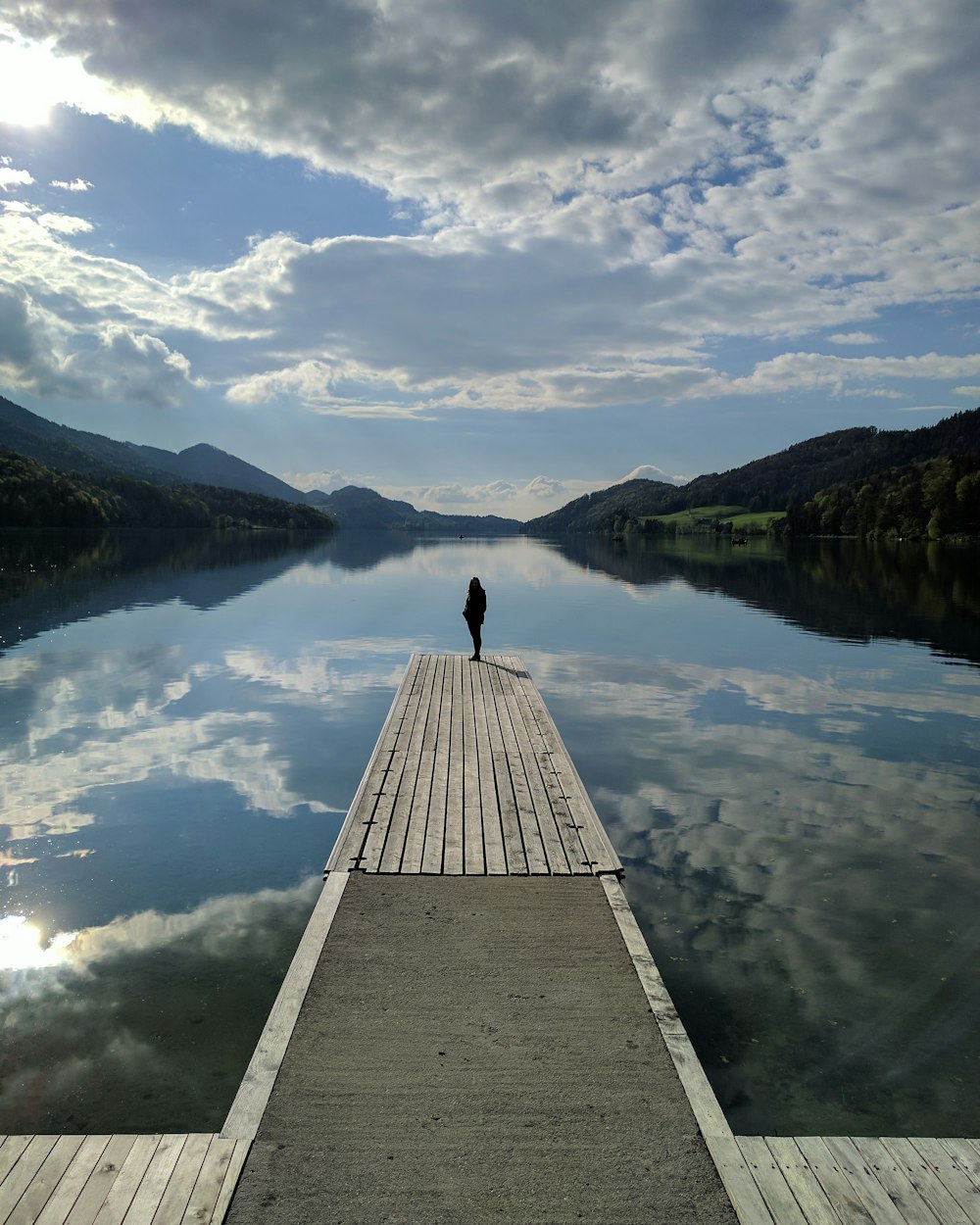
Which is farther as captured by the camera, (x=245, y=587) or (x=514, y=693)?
(x=245, y=587)

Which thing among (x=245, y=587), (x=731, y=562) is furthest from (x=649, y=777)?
(x=731, y=562)

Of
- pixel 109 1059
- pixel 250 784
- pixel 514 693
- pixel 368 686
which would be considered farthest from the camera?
pixel 368 686

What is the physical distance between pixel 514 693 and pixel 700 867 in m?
8.43

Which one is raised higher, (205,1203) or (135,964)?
(205,1203)

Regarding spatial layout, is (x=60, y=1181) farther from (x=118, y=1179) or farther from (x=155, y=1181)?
(x=155, y=1181)

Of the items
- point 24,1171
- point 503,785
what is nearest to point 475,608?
point 503,785

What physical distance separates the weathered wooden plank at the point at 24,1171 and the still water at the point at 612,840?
959mm

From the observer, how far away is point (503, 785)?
1205cm

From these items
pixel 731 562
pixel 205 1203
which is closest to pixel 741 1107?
pixel 205 1203

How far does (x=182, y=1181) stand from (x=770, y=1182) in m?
3.59

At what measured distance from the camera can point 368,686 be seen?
23.9 m

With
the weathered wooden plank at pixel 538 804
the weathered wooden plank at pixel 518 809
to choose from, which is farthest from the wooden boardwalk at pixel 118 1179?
the weathered wooden plank at pixel 538 804

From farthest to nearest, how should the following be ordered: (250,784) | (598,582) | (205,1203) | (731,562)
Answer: (731,562) → (598,582) → (250,784) → (205,1203)

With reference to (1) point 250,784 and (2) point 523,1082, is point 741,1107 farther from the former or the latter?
(1) point 250,784
